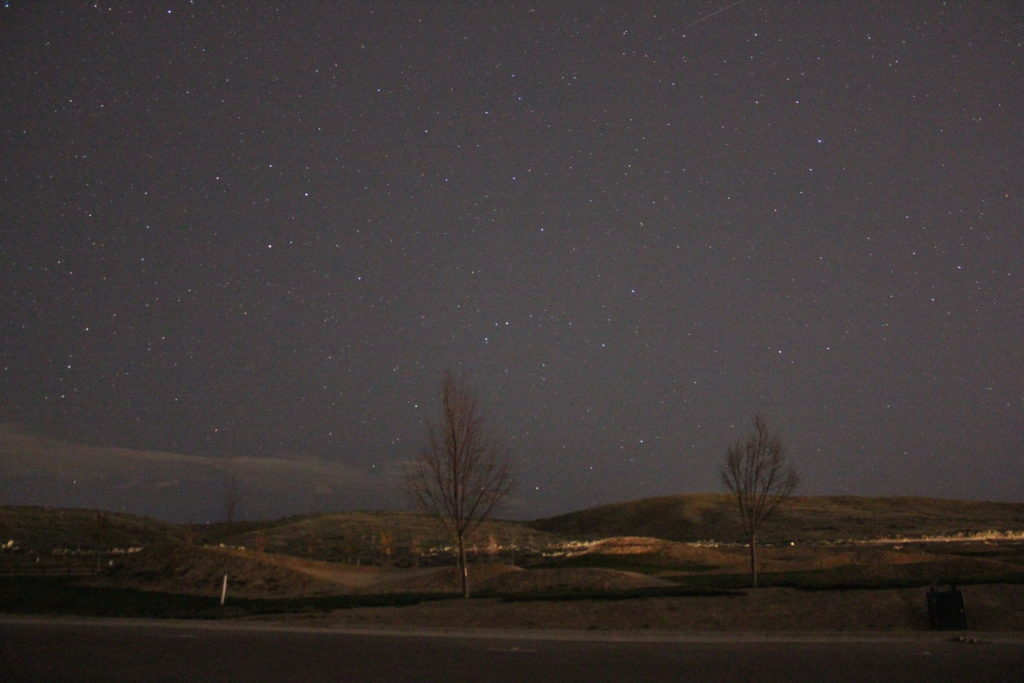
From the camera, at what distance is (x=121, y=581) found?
3450cm

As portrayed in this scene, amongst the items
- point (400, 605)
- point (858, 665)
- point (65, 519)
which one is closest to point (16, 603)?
point (400, 605)

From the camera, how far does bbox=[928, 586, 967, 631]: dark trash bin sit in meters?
15.6

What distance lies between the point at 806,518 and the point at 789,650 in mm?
85769

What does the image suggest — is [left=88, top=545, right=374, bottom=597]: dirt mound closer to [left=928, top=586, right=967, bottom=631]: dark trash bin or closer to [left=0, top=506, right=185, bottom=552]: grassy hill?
[left=928, top=586, right=967, bottom=631]: dark trash bin

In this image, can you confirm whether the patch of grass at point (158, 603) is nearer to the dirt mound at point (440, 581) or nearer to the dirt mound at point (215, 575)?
the dirt mound at point (215, 575)

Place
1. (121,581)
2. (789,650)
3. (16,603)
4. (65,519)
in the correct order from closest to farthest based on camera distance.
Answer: (789,650) → (16,603) → (121,581) → (65,519)

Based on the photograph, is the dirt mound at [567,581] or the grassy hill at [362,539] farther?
the grassy hill at [362,539]

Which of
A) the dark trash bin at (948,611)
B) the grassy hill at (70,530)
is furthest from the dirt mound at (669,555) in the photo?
the grassy hill at (70,530)

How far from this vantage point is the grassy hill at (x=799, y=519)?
8038 cm

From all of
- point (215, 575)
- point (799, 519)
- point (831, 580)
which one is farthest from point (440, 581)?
point (799, 519)

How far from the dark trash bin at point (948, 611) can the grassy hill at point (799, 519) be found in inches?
2247

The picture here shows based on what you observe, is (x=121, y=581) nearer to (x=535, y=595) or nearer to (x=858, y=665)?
(x=535, y=595)

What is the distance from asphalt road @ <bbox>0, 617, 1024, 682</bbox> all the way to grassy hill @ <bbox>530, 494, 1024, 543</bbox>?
59.9m

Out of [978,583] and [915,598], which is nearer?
[915,598]
